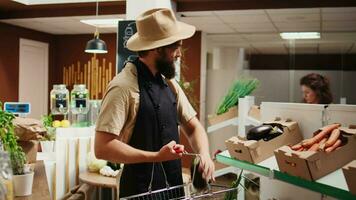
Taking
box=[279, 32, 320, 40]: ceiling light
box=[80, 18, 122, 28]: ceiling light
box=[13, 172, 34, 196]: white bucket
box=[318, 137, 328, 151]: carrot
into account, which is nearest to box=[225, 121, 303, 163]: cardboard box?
box=[318, 137, 328, 151]: carrot

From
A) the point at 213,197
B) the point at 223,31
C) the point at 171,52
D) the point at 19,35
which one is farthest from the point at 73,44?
the point at 213,197

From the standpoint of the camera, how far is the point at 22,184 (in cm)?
179

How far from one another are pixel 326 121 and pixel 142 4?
343 cm

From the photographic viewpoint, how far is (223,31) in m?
7.21

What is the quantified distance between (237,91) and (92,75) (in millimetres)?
4827

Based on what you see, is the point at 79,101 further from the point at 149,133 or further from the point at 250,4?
the point at 250,4

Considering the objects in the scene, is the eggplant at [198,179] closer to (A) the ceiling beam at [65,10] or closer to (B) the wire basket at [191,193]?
(B) the wire basket at [191,193]

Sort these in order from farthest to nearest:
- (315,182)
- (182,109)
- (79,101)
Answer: (79,101), (182,109), (315,182)

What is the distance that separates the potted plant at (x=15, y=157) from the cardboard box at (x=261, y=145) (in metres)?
0.85

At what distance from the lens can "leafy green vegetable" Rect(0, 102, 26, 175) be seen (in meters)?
1.69

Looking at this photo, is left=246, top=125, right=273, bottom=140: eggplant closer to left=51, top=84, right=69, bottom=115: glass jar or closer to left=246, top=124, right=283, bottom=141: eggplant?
left=246, top=124, right=283, bottom=141: eggplant

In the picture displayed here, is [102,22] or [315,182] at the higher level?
[102,22]

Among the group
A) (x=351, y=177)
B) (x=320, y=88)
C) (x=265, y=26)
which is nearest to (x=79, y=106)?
(x=320, y=88)

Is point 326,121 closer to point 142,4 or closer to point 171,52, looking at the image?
point 171,52
